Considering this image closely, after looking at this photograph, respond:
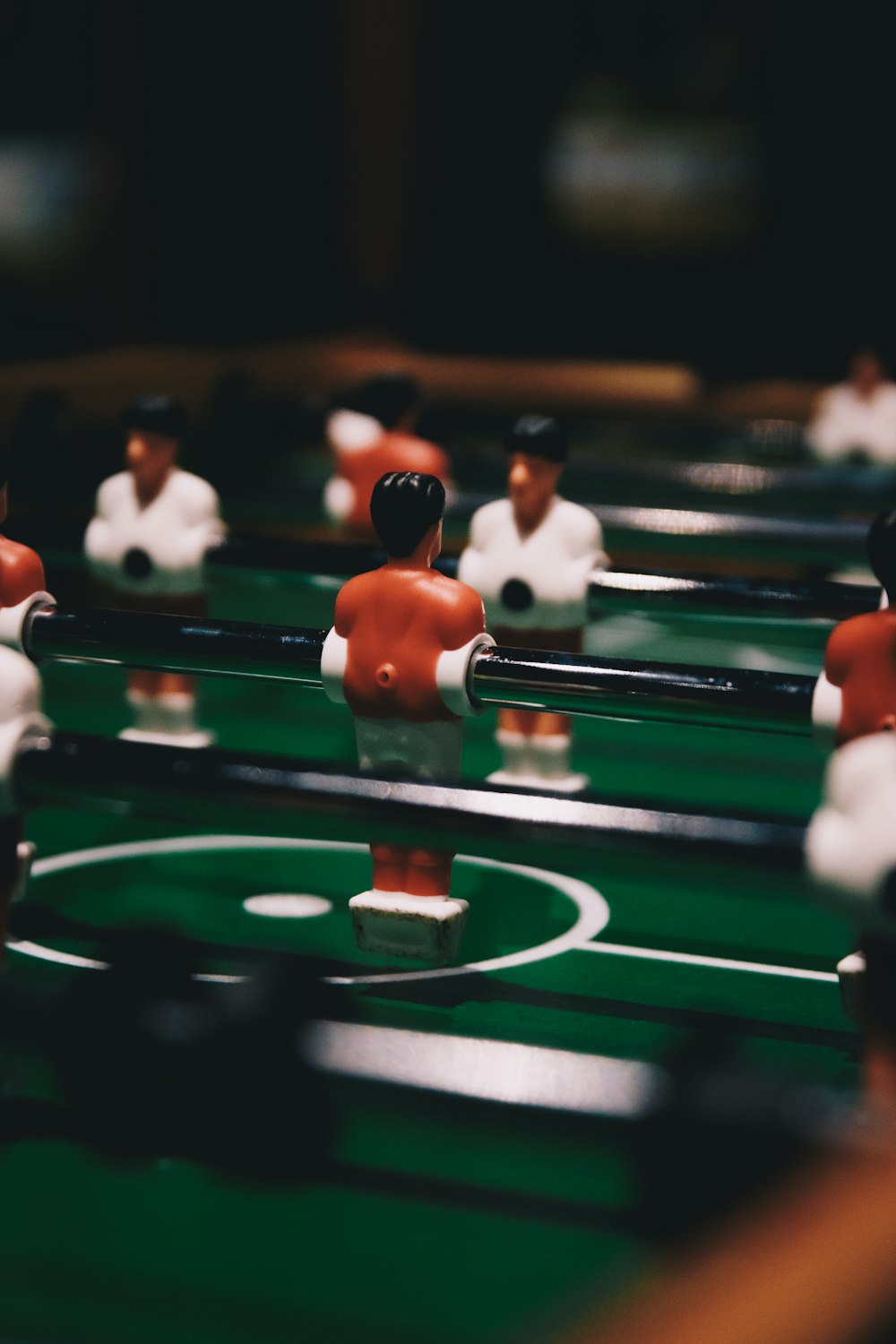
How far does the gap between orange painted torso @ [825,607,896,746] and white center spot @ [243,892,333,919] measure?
1.27 m

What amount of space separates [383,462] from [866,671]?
7.64 feet

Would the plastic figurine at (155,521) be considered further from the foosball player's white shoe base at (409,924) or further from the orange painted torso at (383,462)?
the foosball player's white shoe base at (409,924)

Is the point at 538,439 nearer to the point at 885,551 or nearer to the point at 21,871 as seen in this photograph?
the point at 885,551

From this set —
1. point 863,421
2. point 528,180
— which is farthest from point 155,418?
point 528,180

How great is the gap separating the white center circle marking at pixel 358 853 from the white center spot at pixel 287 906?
0.59ft

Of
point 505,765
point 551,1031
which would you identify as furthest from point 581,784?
point 551,1031

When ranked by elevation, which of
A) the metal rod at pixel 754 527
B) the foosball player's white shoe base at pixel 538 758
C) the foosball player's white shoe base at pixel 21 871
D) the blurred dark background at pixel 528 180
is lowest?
the foosball player's white shoe base at pixel 21 871

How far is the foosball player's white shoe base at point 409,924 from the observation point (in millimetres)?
2537

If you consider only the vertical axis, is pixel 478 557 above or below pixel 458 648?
above

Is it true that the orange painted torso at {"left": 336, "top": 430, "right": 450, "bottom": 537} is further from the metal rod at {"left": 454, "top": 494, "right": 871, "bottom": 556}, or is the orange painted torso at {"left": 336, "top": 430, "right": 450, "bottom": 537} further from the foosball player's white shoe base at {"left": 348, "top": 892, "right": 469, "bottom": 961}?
the foosball player's white shoe base at {"left": 348, "top": 892, "right": 469, "bottom": 961}

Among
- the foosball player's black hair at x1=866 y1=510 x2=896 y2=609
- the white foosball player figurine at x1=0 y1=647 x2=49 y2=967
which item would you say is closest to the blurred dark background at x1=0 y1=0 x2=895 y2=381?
the white foosball player figurine at x1=0 y1=647 x2=49 y2=967

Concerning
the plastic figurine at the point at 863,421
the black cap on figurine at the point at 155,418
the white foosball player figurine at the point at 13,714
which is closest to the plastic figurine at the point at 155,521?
the black cap on figurine at the point at 155,418

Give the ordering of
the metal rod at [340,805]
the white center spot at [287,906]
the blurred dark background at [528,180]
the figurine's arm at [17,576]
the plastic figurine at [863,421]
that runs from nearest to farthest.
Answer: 1. the metal rod at [340,805]
2. the figurine's arm at [17,576]
3. the white center spot at [287,906]
4. the plastic figurine at [863,421]
5. the blurred dark background at [528,180]

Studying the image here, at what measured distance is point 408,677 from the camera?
2.50m
